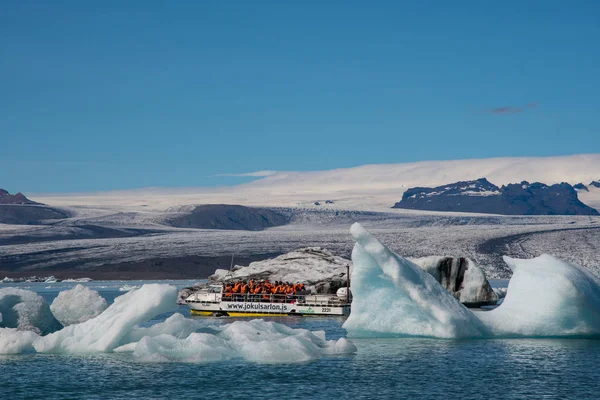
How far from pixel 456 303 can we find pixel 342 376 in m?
6.11

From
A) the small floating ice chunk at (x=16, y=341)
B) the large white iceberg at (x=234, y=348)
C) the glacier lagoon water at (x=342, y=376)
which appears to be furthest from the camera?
the small floating ice chunk at (x=16, y=341)

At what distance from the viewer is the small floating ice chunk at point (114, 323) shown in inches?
855

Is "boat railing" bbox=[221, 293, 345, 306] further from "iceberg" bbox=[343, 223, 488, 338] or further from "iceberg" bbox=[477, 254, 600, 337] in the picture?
"iceberg" bbox=[477, 254, 600, 337]

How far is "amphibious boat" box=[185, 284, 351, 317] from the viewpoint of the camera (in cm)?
3903

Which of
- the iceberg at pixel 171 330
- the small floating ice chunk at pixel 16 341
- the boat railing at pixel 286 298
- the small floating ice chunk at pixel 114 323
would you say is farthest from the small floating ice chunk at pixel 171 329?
the boat railing at pixel 286 298

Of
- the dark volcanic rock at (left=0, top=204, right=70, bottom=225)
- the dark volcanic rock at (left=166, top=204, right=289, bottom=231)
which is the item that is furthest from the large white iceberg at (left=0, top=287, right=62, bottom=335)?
the dark volcanic rock at (left=0, top=204, right=70, bottom=225)

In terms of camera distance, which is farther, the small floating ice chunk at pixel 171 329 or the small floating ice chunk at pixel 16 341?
the small floating ice chunk at pixel 16 341

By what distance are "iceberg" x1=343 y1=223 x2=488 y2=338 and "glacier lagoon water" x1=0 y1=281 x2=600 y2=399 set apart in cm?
73

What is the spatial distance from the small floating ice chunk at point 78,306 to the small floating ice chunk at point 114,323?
3.55 m

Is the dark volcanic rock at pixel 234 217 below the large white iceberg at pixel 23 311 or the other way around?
the other way around

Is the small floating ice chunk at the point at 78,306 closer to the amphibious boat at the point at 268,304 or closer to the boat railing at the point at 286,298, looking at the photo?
the amphibious boat at the point at 268,304

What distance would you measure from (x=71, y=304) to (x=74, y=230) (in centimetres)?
9456

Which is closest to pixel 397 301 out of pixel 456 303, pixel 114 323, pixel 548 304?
pixel 456 303

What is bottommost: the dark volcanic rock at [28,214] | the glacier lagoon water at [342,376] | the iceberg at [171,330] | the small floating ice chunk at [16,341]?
the glacier lagoon water at [342,376]
